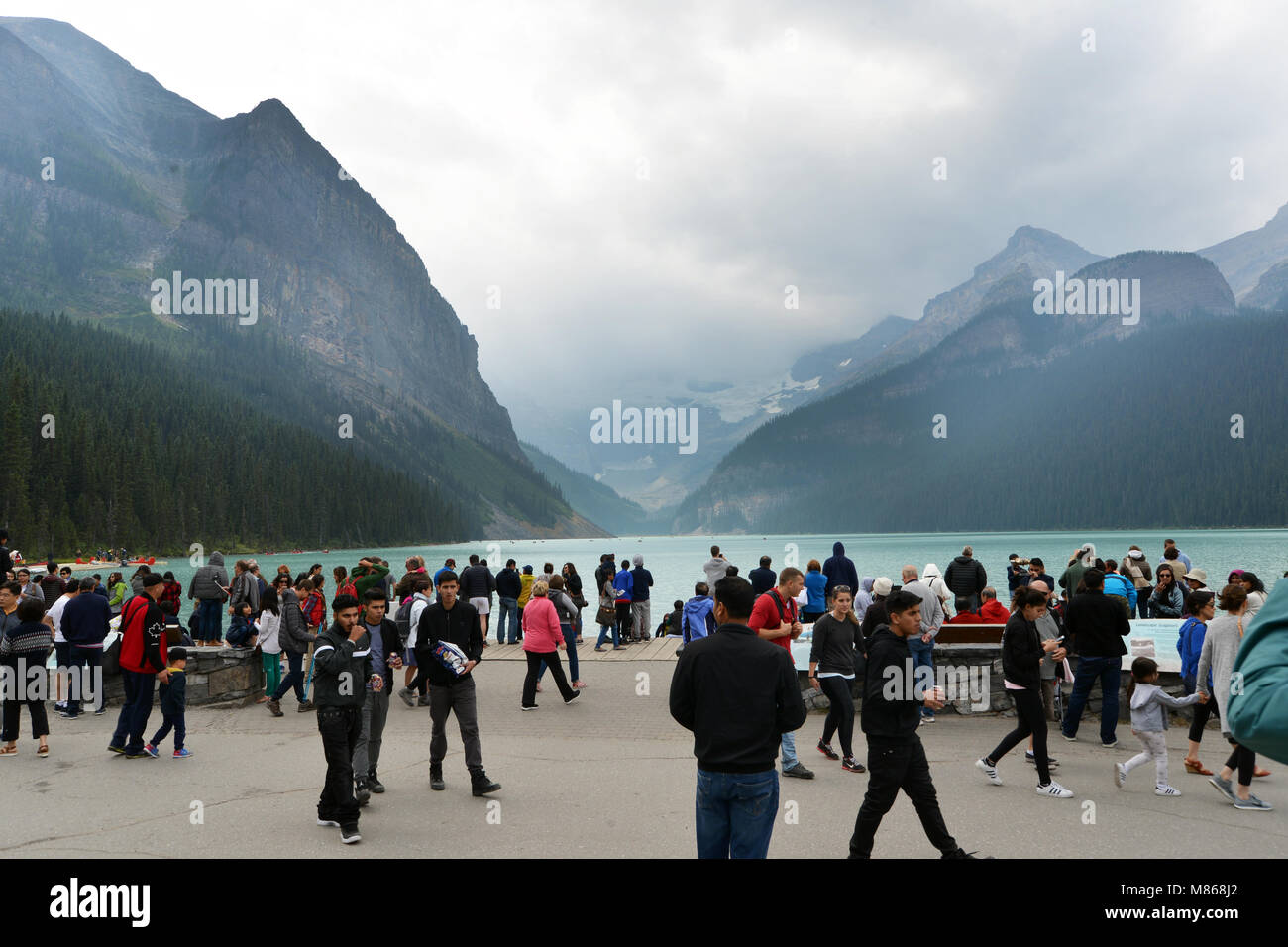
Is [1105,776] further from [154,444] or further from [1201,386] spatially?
[1201,386]

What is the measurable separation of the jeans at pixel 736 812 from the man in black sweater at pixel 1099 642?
702 cm

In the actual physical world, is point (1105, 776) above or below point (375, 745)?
below

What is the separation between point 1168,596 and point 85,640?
66.1ft

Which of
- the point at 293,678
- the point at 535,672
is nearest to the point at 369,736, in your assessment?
the point at 535,672

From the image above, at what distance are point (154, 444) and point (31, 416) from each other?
2039 centimetres

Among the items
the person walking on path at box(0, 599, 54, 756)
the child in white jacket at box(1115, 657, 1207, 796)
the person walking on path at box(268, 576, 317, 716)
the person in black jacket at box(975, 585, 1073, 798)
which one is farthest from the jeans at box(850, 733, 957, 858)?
the person walking on path at box(0, 599, 54, 756)

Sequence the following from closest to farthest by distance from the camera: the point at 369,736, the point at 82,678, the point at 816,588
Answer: the point at 369,736 < the point at 82,678 < the point at 816,588

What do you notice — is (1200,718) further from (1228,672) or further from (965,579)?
(965,579)

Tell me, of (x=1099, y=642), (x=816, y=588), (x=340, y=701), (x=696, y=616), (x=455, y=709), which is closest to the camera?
(x=340, y=701)

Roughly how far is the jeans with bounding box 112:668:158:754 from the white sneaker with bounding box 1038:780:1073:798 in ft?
34.5

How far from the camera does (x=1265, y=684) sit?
5.61 feet
